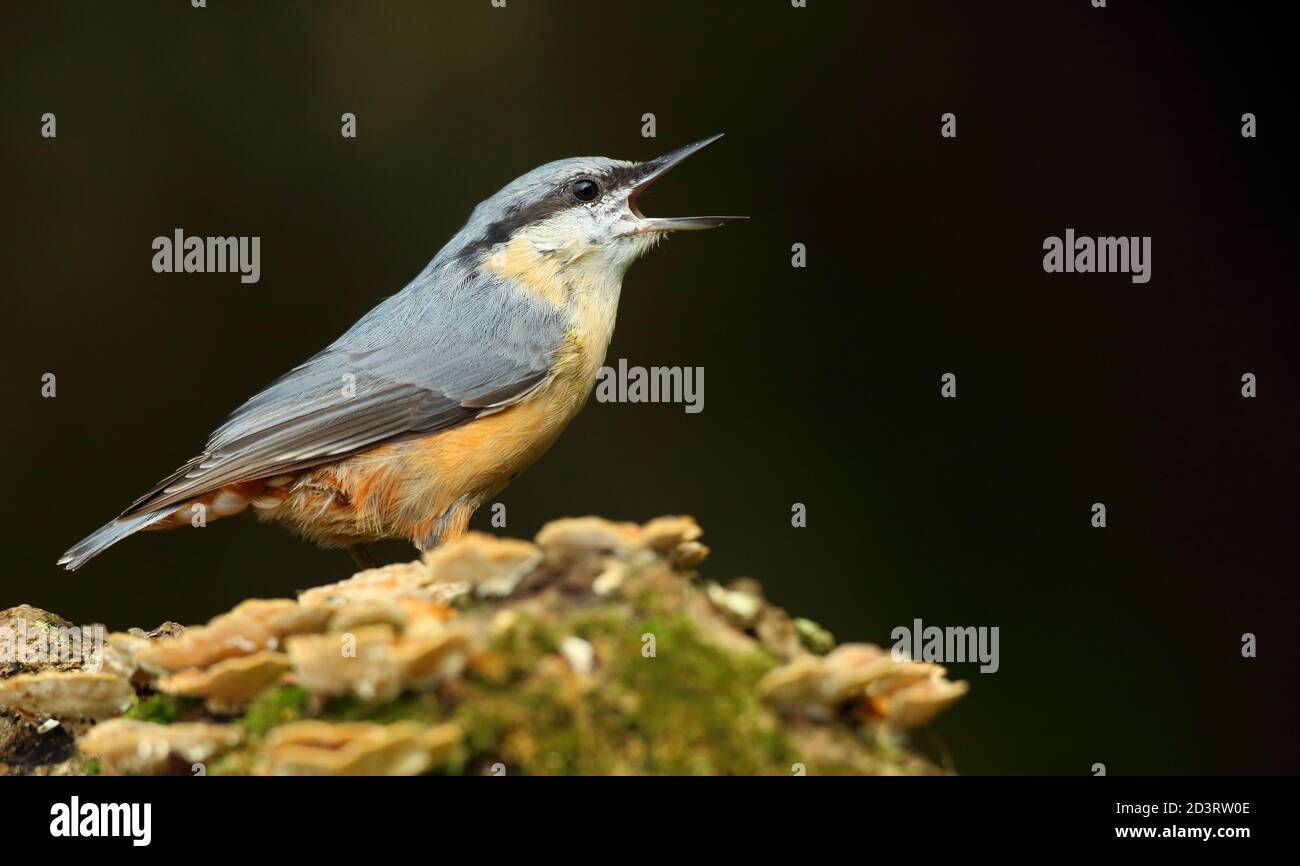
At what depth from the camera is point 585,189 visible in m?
4.14

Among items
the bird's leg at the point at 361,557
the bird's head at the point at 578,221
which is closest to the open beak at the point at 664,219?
the bird's head at the point at 578,221

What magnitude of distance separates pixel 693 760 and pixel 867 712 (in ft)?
1.08

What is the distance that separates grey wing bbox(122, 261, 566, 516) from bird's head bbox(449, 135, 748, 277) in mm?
157

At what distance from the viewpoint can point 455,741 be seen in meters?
1.66

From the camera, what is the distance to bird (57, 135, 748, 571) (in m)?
3.72

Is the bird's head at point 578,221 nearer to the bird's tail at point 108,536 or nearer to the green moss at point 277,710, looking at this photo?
the bird's tail at point 108,536

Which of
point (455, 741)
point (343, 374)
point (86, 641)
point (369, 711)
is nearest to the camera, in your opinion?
point (455, 741)

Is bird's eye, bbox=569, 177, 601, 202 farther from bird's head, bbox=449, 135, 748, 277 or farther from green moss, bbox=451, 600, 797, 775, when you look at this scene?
green moss, bbox=451, 600, 797, 775

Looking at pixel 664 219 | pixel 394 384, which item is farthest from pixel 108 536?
pixel 664 219

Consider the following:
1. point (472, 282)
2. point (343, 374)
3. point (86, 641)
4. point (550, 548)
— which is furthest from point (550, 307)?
point (550, 548)

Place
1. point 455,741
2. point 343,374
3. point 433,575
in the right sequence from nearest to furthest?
point 455,741
point 433,575
point 343,374

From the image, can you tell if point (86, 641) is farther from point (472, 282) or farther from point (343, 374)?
point (472, 282)

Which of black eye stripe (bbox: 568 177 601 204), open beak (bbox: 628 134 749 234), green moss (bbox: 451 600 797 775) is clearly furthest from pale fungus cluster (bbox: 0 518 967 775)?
black eye stripe (bbox: 568 177 601 204)

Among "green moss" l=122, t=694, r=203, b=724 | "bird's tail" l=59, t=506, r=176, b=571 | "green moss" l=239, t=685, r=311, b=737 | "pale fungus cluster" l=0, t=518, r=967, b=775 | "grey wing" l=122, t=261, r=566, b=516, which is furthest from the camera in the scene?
"grey wing" l=122, t=261, r=566, b=516
